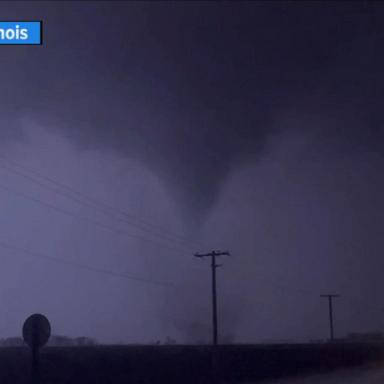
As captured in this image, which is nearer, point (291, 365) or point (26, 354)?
point (26, 354)

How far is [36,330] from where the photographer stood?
16375 millimetres

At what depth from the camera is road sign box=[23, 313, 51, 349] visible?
1636 centimetres

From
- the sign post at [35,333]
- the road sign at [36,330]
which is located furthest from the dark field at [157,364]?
the road sign at [36,330]

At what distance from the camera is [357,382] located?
32.1 m

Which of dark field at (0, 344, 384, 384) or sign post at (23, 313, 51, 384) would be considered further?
dark field at (0, 344, 384, 384)

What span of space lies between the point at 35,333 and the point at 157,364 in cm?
1247

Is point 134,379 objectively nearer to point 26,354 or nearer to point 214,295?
point 26,354

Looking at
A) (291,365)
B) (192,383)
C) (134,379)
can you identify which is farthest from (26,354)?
(291,365)

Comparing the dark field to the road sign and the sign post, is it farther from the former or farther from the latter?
the road sign

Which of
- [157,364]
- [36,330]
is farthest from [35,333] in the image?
[157,364]

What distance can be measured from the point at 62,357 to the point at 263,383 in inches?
529

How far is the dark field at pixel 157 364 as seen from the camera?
2303 centimetres

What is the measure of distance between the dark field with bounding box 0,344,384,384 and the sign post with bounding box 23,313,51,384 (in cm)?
583

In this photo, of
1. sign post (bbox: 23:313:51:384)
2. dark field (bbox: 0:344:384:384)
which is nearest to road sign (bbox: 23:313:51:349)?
sign post (bbox: 23:313:51:384)
